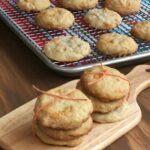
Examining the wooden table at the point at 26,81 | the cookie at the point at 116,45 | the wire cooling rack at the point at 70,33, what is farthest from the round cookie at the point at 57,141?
the cookie at the point at 116,45

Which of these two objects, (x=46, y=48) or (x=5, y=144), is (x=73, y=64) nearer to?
(x=46, y=48)

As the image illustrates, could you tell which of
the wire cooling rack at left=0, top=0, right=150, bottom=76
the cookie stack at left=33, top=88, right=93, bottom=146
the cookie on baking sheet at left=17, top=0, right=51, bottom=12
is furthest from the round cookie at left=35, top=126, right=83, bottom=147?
the cookie on baking sheet at left=17, top=0, right=51, bottom=12

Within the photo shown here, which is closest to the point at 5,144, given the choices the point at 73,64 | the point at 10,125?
the point at 10,125

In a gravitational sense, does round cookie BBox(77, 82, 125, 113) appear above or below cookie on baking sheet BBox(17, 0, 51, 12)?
above

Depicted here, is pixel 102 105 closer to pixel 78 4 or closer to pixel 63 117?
pixel 63 117

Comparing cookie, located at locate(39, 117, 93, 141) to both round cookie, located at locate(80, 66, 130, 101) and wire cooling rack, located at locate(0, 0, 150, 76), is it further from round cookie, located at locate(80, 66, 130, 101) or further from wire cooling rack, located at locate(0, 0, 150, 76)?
wire cooling rack, located at locate(0, 0, 150, 76)

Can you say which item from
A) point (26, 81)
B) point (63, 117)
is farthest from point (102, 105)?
point (26, 81)

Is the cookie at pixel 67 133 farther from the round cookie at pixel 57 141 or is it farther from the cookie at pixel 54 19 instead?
the cookie at pixel 54 19

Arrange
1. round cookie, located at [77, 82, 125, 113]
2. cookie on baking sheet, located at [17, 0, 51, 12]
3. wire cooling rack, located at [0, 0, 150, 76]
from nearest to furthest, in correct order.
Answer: round cookie, located at [77, 82, 125, 113] < wire cooling rack, located at [0, 0, 150, 76] < cookie on baking sheet, located at [17, 0, 51, 12]
